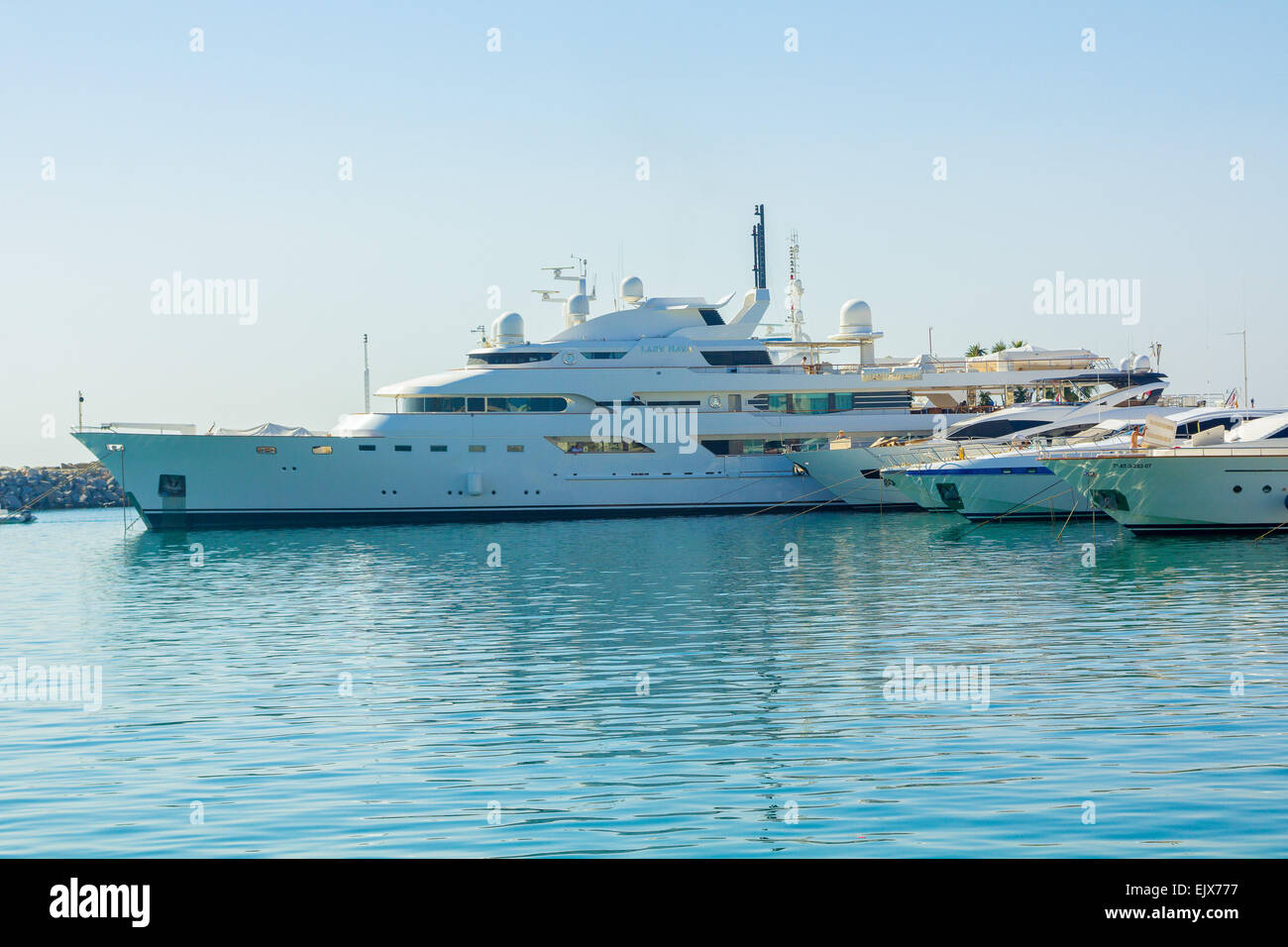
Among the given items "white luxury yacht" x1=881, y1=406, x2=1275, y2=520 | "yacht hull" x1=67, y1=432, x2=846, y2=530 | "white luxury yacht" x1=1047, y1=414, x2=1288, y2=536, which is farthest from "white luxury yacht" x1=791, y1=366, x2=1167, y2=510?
"white luxury yacht" x1=1047, y1=414, x2=1288, y2=536

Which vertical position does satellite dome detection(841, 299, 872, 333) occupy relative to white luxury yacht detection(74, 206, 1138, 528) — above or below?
above

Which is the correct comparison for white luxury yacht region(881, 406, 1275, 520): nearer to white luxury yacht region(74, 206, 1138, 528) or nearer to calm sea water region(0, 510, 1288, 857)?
white luxury yacht region(74, 206, 1138, 528)

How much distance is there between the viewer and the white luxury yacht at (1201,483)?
33.3 m

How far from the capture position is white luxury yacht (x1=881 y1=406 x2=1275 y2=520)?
41406mm

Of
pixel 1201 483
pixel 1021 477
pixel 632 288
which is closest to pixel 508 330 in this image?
pixel 632 288

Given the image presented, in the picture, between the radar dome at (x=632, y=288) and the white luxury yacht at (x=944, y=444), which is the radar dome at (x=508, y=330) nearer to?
the radar dome at (x=632, y=288)

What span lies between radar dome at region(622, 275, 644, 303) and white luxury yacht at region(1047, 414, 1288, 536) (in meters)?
25.4

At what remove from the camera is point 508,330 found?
5422 centimetres

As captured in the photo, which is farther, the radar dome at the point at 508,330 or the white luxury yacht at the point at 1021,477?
the radar dome at the point at 508,330

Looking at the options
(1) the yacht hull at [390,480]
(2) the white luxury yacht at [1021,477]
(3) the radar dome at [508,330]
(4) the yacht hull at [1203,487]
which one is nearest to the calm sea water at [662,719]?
(4) the yacht hull at [1203,487]

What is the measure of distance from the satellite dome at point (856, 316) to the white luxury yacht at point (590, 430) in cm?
8

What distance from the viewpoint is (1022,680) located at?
13938 millimetres

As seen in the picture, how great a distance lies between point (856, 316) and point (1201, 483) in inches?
1003
